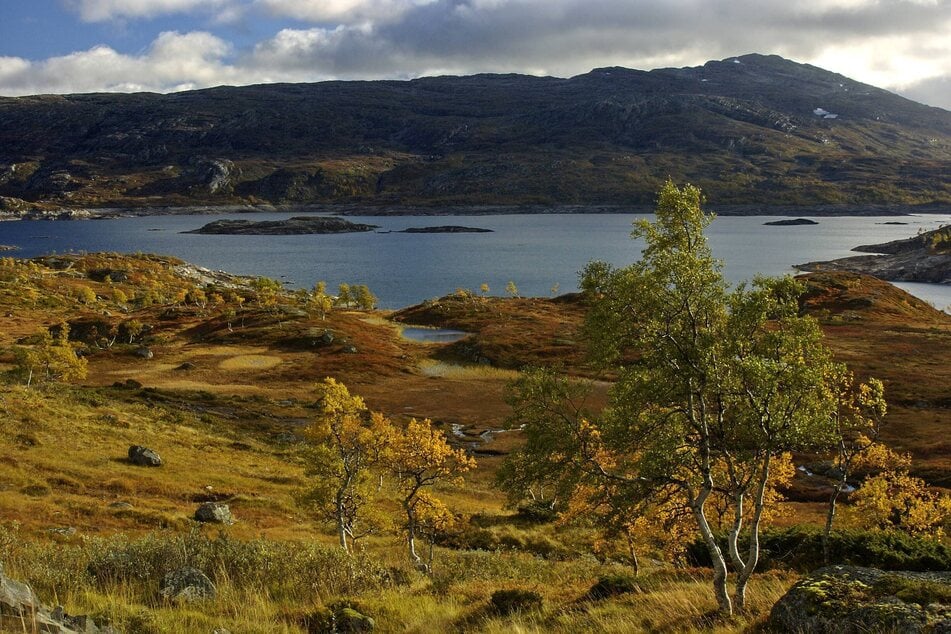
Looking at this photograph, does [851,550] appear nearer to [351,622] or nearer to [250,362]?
[351,622]

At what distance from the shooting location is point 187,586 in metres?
14.0

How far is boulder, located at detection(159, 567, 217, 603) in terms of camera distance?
13.5 meters

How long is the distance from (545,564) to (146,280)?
180m

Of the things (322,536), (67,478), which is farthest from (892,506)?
(67,478)

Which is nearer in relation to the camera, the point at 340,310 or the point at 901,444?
the point at 901,444

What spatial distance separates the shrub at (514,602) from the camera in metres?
15.0

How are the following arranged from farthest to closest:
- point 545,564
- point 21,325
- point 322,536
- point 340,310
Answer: point 340,310, point 21,325, point 322,536, point 545,564

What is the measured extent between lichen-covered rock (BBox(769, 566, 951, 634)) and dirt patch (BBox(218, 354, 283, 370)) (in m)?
95.0

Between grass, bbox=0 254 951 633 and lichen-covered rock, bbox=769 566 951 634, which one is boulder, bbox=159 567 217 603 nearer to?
grass, bbox=0 254 951 633

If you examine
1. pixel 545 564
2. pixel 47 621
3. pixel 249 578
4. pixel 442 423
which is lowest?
pixel 442 423

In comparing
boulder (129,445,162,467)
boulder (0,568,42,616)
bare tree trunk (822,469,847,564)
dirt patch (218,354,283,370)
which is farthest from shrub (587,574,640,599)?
dirt patch (218,354,283,370)

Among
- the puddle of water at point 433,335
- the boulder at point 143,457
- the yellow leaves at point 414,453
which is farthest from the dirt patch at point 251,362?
the yellow leaves at point 414,453

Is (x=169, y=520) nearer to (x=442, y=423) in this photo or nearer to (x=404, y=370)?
(x=442, y=423)

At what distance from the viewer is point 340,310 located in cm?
15888
